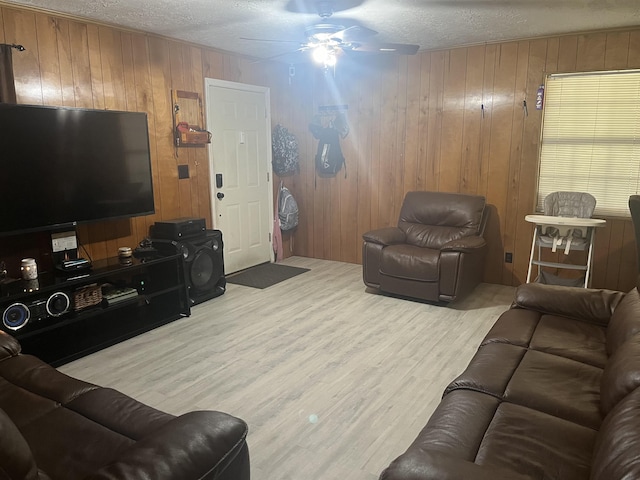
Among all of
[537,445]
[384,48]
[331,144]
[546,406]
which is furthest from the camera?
[331,144]

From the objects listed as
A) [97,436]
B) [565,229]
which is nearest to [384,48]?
[565,229]

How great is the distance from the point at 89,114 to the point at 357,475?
2.99 m

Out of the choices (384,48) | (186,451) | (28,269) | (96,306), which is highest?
(384,48)

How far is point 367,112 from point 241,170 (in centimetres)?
158

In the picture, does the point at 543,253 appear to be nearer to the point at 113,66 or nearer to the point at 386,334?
the point at 386,334

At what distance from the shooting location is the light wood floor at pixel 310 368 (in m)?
2.29

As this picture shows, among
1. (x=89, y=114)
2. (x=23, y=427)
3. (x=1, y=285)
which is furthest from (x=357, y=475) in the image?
(x=89, y=114)

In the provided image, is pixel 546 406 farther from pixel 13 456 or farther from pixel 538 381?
pixel 13 456

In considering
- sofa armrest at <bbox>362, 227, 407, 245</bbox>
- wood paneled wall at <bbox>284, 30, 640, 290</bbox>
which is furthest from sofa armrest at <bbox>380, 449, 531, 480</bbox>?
wood paneled wall at <bbox>284, 30, 640, 290</bbox>

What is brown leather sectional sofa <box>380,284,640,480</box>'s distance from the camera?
49.6 inches

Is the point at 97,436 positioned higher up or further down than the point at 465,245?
further down

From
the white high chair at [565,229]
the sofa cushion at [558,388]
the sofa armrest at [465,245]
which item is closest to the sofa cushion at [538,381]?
the sofa cushion at [558,388]

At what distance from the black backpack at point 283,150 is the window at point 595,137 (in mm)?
2771

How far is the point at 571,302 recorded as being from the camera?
2625 mm
